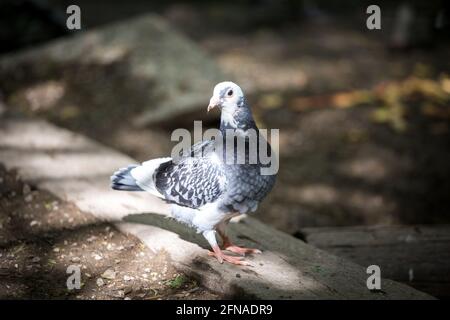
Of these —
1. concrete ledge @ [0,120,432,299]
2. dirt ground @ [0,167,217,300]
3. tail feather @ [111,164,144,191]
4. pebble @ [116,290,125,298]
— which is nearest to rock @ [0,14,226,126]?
concrete ledge @ [0,120,432,299]

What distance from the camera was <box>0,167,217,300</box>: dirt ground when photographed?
124 inches

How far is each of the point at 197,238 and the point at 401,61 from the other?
5338 mm

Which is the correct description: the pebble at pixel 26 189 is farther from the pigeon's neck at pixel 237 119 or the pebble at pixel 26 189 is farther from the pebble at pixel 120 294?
the pigeon's neck at pixel 237 119

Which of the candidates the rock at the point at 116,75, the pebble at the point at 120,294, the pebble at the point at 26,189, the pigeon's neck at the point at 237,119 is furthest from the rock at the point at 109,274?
the rock at the point at 116,75

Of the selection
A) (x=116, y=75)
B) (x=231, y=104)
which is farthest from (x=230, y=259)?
(x=116, y=75)

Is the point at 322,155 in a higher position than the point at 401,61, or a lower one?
lower

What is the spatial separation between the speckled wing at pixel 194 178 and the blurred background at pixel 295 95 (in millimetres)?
1304

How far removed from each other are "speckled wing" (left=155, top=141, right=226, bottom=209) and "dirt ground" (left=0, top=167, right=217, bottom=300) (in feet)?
1.33

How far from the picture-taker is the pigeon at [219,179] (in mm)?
3104

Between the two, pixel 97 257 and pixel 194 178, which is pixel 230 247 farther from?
pixel 97 257

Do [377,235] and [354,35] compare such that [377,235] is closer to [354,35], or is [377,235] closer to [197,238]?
[197,238]

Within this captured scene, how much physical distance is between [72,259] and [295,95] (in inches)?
176
